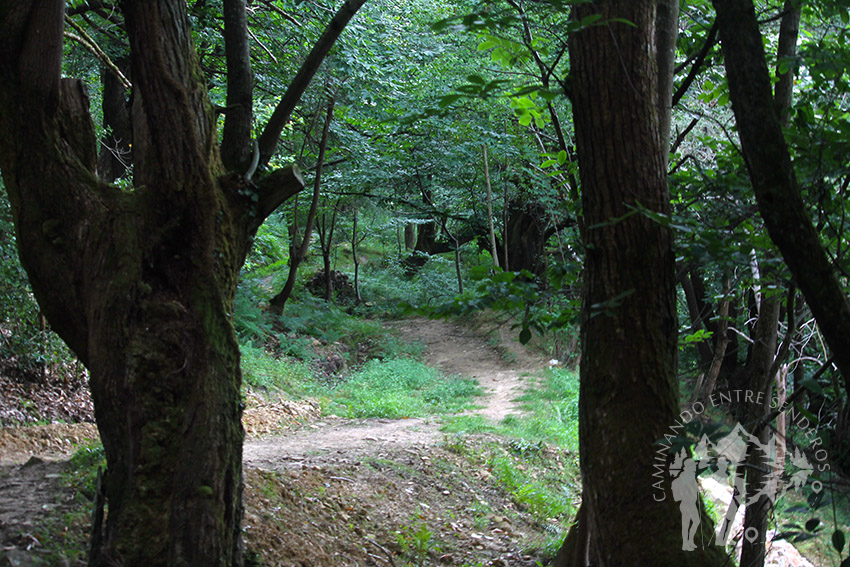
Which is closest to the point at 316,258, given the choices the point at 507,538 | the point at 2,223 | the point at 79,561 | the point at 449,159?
the point at 449,159

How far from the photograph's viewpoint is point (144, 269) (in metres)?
3.31

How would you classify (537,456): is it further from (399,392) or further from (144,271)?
(144,271)

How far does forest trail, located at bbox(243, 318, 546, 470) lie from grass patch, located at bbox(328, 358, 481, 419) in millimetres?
384

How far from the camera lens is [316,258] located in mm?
26312

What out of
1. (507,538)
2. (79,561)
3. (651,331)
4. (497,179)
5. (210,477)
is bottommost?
(507,538)

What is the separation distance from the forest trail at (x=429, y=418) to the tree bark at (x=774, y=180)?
5257 millimetres

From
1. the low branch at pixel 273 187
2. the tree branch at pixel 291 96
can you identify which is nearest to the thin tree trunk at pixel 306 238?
the tree branch at pixel 291 96

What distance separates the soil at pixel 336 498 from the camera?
13.4ft

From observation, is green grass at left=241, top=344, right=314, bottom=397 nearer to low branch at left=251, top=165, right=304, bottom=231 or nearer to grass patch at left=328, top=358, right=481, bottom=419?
grass patch at left=328, top=358, right=481, bottom=419

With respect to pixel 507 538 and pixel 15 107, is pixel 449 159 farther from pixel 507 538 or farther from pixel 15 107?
pixel 15 107

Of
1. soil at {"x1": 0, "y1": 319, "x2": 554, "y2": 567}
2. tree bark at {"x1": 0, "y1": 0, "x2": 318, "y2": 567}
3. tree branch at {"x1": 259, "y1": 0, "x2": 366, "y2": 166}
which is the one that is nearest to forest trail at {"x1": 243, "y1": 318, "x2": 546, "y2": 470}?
soil at {"x1": 0, "y1": 319, "x2": 554, "y2": 567}

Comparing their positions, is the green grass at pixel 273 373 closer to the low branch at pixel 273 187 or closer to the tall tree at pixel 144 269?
the low branch at pixel 273 187

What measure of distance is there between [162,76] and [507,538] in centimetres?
481

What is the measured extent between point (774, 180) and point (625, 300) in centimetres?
77
